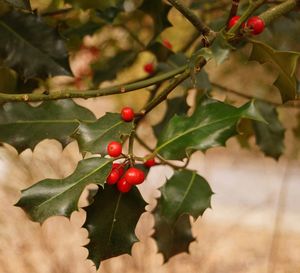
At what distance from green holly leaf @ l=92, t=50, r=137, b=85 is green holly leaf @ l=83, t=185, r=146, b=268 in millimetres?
524

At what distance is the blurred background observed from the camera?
123 cm

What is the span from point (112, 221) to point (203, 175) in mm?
1046

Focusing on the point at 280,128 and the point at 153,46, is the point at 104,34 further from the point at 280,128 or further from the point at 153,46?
the point at 280,128

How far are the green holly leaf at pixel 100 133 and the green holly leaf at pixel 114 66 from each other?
1.53ft

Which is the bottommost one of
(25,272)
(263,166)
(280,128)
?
(263,166)

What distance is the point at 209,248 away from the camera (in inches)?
63.6

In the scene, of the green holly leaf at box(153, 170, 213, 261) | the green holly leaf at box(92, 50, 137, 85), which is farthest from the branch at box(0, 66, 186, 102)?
the green holly leaf at box(92, 50, 137, 85)

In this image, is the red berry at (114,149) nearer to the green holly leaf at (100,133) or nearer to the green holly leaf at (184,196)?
the green holly leaf at (100,133)

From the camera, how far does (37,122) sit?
0.80 m

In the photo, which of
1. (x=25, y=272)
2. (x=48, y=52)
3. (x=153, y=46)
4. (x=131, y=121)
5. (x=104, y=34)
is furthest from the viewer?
(x=104, y=34)

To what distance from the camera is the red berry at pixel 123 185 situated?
68 centimetres

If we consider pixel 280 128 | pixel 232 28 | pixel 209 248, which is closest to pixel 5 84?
pixel 232 28

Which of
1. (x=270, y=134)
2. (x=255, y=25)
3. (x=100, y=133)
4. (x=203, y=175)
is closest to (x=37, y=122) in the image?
(x=100, y=133)

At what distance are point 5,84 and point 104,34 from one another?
709mm
